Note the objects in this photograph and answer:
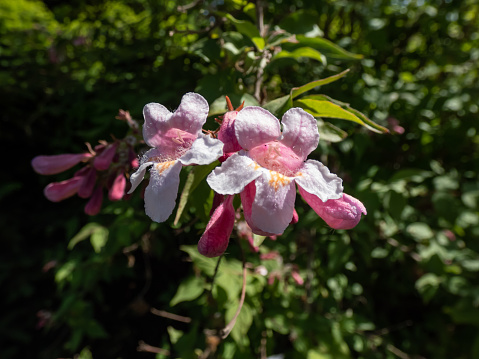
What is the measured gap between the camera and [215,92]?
98 centimetres

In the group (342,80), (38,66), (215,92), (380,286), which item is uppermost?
(215,92)

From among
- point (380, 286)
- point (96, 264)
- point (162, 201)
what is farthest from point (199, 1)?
point (380, 286)

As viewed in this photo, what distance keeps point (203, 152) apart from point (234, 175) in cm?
7

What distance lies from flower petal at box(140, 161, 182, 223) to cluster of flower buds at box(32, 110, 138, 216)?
41cm

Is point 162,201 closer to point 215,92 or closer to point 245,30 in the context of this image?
point 215,92

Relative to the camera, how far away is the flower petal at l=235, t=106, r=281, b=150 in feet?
2.04

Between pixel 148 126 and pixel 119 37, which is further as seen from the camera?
pixel 119 37

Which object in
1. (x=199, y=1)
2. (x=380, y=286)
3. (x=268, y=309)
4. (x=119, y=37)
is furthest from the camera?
(x=380, y=286)

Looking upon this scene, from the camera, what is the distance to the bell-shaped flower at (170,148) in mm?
582

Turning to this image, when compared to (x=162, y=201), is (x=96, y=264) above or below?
below

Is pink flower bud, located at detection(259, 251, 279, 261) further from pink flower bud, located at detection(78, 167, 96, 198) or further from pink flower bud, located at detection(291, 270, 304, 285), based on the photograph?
pink flower bud, located at detection(78, 167, 96, 198)

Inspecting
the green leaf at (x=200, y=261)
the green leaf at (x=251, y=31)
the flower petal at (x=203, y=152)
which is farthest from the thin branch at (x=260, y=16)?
the green leaf at (x=200, y=261)

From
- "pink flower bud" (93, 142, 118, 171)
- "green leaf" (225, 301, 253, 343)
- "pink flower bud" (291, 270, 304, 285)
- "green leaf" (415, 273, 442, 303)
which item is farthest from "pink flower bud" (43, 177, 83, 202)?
"green leaf" (415, 273, 442, 303)

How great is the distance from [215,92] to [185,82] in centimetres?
67
